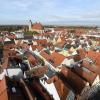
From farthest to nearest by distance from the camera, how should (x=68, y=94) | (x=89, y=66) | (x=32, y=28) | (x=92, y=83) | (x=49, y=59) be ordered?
(x=32, y=28), (x=49, y=59), (x=89, y=66), (x=92, y=83), (x=68, y=94)

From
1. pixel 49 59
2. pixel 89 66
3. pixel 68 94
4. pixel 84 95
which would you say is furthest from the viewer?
pixel 49 59

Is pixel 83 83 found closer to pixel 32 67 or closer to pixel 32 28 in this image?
pixel 32 67

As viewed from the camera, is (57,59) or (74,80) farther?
(57,59)

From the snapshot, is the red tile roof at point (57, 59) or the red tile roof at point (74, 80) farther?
the red tile roof at point (57, 59)

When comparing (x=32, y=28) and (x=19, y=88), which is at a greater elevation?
(x=19, y=88)

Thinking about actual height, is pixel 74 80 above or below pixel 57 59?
above

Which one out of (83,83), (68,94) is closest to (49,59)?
(83,83)

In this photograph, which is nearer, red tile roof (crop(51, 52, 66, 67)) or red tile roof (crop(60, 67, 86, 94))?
red tile roof (crop(60, 67, 86, 94))

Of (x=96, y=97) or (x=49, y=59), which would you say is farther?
(x=49, y=59)

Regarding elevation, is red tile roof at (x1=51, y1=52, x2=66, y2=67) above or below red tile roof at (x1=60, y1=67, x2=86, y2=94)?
below

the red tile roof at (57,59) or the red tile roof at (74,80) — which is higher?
the red tile roof at (74,80)
